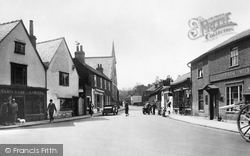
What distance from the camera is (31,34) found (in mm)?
20234

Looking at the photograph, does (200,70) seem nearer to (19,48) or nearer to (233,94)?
(233,94)

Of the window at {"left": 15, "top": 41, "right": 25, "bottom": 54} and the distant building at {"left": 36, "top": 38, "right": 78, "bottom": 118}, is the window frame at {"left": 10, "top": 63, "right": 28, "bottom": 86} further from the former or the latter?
the distant building at {"left": 36, "top": 38, "right": 78, "bottom": 118}

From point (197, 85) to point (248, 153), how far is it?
1596 centimetres

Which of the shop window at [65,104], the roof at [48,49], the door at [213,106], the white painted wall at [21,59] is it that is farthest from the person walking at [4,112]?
the door at [213,106]

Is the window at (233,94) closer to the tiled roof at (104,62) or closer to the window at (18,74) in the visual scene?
the window at (18,74)

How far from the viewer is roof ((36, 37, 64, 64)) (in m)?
21.6

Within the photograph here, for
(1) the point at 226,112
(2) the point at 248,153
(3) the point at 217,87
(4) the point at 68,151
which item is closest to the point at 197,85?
(3) the point at 217,87

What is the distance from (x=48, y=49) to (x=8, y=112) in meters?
9.01

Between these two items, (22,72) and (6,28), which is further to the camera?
(22,72)

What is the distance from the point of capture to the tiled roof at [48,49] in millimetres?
21663

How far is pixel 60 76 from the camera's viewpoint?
2264 cm

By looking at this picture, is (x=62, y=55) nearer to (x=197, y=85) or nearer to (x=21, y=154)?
(x=197, y=85)

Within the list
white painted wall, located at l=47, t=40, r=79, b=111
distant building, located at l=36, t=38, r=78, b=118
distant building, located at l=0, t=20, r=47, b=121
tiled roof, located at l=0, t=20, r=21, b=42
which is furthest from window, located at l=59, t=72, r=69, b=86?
tiled roof, located at l=0, t=20, r=21, b=42

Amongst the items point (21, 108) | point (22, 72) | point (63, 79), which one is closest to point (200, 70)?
point (63, 79)
